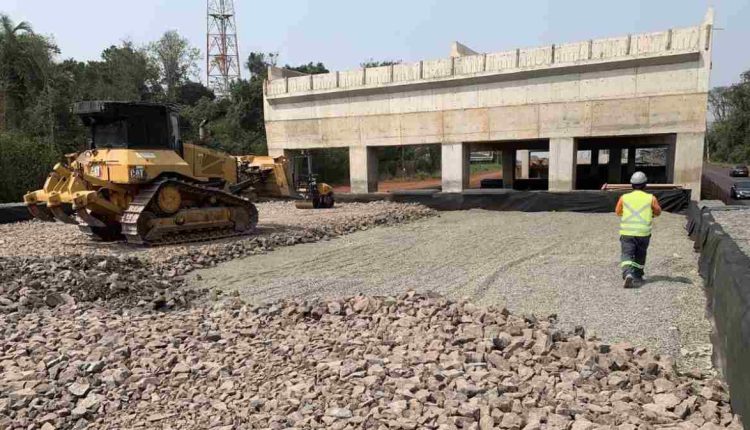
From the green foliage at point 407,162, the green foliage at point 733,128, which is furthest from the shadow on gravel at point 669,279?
the green foliage at point 733,128

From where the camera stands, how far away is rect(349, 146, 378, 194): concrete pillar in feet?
71.0

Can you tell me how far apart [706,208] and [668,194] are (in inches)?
188

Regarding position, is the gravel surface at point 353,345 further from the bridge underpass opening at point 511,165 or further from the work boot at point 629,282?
the bridge underpass opening at point 511,165

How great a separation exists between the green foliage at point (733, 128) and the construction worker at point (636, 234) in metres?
64.1

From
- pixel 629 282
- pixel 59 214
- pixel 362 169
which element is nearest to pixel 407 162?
pixel 362 169

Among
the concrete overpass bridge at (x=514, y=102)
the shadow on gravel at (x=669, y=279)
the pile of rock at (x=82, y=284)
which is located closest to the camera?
the pile of rock at (x=82, y=284)

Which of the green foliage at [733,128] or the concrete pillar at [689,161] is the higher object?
the green foliage at [733,128]

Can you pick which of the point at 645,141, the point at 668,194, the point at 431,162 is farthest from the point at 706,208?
the point at 431,162

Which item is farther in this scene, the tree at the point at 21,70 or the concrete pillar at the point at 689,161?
the tree at the point at 21,70

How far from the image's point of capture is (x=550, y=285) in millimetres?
6473

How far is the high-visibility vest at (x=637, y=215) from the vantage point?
20.9 ft

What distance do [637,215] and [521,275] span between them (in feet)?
5.44

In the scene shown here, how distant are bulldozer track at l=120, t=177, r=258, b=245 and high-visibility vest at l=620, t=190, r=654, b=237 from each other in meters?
7.92

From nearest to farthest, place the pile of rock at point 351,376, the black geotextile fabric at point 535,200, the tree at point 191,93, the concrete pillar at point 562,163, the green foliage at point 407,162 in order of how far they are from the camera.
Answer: the pile of rock at point 351,376 < the black geotextile fabric at point 535,200 < the concrete pillar at point 562,163 < the green foliage at point 407,162 < the tree at point 191,93
